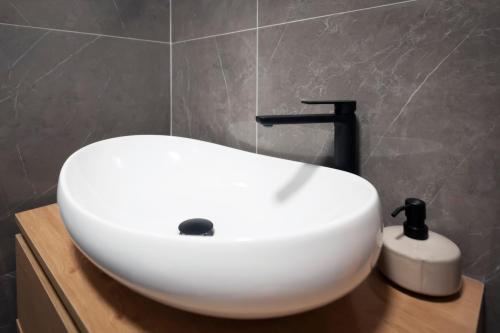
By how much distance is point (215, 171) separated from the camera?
691 millimetres

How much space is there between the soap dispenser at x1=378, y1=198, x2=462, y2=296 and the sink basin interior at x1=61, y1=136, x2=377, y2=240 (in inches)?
3.4

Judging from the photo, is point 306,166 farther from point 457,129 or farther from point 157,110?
point 157,110

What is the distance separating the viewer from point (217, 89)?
0.85 m

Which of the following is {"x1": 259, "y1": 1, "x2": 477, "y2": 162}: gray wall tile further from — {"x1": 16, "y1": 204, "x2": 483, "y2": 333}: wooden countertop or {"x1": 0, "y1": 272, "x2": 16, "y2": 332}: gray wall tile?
{"x1": 0, "y1": 272, "x2": 16, "y2": 332}: gray wall tile

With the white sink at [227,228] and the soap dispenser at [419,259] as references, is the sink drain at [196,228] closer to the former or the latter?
the white sink at [227,228]

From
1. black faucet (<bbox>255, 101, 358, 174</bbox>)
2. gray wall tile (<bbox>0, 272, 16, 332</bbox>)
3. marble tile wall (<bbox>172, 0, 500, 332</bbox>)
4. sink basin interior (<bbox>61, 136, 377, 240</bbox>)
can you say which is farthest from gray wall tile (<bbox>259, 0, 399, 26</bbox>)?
gray wall tile (<bbox>0, 272, 16, 332</bbox>)

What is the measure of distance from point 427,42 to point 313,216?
0.32 metres

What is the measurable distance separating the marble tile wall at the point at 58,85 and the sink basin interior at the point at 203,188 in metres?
0.23

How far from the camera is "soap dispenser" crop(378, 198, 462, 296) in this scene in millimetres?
392

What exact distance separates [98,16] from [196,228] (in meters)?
0.69

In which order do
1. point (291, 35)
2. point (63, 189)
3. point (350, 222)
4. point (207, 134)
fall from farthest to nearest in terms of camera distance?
point (207, 134), point (291, 35), point (63, 189), point (350, 222)

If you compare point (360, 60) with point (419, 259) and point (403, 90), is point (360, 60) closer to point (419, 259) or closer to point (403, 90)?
point (403, 90)

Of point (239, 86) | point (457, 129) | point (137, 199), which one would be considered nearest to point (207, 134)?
point (239, 86)

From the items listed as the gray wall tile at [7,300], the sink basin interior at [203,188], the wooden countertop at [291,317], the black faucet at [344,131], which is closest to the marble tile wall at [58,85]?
the gray wall tile at [7,300]
